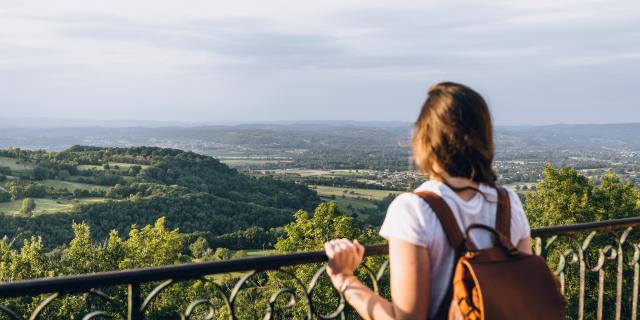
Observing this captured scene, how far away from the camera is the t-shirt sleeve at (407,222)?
181 centimetres

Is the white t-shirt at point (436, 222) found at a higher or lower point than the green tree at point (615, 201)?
higher

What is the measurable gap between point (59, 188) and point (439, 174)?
72.7 m

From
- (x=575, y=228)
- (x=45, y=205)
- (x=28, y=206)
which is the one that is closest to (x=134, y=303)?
(x=575, y=228)

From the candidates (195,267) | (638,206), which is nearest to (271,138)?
(638,206)

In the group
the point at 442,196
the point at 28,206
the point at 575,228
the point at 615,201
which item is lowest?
the point at 28,206

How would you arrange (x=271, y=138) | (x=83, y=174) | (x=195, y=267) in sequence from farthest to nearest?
(x=271, y=138) < (x=83, y=174) < (x=195, y=267)

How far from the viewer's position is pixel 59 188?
220 feet

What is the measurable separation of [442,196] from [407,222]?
0.17m

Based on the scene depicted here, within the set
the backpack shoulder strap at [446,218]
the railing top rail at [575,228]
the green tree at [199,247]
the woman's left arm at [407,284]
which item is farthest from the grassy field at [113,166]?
the backpack shoulder strap at [446,218]

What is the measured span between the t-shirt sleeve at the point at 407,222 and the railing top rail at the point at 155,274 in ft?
2.46

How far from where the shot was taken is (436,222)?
6.01 feet

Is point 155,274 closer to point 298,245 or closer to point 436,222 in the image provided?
point 436,222

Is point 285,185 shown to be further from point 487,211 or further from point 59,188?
point 487,211

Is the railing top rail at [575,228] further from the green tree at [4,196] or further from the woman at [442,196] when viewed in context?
the green tree at [4,196]
